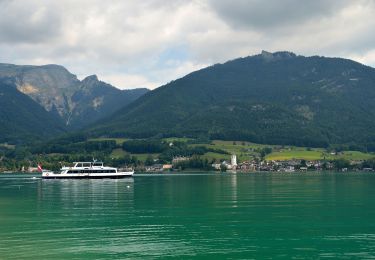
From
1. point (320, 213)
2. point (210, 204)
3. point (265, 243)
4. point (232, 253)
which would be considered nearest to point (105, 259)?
point (232, 253)

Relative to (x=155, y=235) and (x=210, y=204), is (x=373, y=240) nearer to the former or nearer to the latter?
(x=155, y=235)

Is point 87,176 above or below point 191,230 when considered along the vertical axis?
above

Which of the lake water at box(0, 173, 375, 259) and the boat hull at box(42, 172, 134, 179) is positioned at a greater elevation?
the boat hull at box(42, 172, 134, 179)

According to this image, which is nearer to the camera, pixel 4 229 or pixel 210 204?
pixel 4 229

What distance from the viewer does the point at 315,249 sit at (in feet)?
139

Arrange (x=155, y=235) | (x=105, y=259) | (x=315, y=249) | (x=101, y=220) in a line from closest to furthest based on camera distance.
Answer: (x=105, y=259), (x=315, y=249), (x=155, y=235), (x=101, y=220)

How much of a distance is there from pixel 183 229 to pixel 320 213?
19896 mm

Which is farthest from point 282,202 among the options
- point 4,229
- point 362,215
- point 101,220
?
point 4,229

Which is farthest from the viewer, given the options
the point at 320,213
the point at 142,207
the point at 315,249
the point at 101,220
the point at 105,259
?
the point at 142,207

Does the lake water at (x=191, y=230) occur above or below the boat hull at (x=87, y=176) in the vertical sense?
below

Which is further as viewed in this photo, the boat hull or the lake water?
the boat hull

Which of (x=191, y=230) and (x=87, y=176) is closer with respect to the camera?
(x=191, y=230)

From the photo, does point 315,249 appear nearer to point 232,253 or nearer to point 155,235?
point 232,253

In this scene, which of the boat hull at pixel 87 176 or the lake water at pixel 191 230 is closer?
the lake water at pixel 191 230
